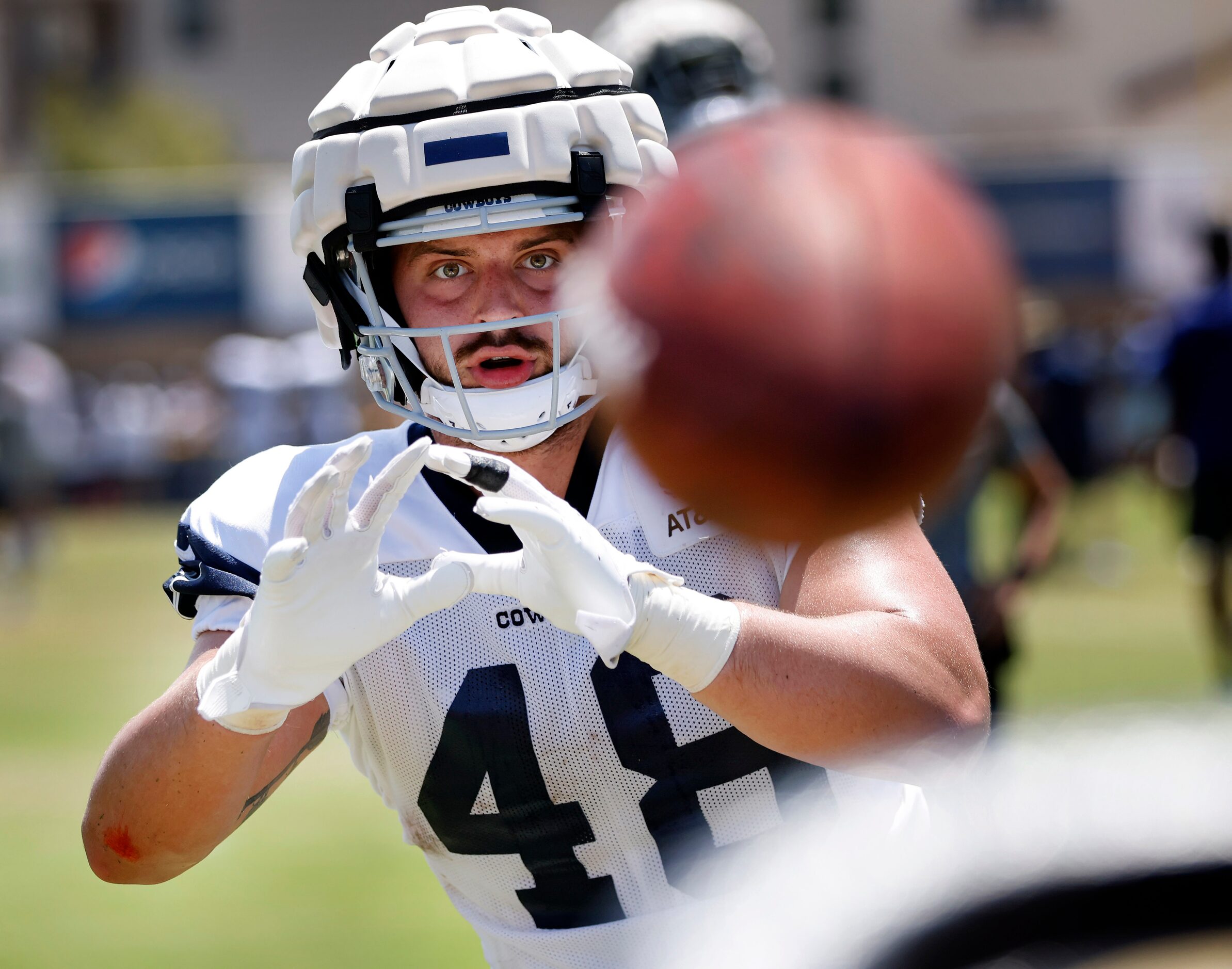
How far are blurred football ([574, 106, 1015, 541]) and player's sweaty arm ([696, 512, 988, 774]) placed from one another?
8.5 inches

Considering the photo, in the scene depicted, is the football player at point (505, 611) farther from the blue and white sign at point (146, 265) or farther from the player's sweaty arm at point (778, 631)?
the blue and white sign at point (146, 265)

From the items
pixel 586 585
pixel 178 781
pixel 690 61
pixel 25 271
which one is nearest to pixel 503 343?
pixel 586 585

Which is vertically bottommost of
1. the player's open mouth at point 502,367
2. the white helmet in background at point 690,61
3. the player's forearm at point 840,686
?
the player's forearm at point 840,686

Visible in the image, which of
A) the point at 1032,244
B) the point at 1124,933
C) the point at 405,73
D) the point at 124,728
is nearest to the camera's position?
the point at 1124,933

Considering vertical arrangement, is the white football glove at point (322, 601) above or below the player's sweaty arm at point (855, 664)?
above

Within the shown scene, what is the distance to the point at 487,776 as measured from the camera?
199 centimetres

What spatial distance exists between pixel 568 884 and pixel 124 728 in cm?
61

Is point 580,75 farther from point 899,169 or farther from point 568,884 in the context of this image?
point 568,884

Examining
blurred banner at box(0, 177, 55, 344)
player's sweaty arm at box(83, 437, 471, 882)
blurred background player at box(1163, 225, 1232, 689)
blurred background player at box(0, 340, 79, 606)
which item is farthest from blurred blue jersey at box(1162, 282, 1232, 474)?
blurred banner at box(0, 177, 55, 344)

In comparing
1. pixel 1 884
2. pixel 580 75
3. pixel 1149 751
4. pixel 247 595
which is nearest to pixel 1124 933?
pixel 1149 751

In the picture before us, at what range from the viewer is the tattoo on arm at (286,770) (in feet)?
6.43

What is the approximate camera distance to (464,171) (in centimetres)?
200

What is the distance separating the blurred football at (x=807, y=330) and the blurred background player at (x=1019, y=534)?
215 centimetres

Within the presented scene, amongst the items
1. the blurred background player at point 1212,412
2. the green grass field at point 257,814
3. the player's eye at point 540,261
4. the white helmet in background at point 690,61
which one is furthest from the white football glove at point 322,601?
the blurred background player at point 1212,412
